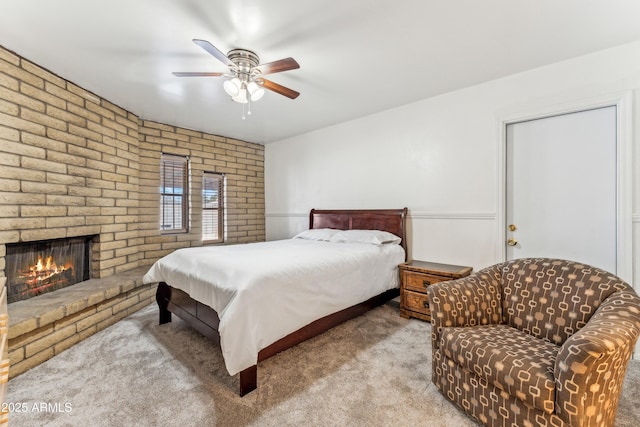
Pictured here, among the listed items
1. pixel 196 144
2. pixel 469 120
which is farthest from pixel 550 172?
pixel 196 144

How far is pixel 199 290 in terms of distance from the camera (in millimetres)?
2133

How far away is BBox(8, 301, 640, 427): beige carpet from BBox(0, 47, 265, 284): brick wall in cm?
112

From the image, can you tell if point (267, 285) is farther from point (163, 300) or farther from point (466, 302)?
point (163, 300)

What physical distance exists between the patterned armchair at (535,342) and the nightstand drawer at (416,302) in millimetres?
953

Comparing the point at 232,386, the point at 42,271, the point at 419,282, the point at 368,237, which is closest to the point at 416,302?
the point at 419,282

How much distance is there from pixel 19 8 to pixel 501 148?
12.9 feet

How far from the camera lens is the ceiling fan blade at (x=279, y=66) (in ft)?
6.38

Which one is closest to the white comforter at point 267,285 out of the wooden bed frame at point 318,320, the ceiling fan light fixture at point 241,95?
the wooden bed frame at point 318,320

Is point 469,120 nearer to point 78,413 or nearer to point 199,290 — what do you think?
point 199,290

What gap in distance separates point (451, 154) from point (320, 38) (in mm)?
1957

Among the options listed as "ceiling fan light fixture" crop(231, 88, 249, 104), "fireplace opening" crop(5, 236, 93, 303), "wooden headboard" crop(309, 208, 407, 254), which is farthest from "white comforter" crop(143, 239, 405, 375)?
"ceiling fan light fixture" crop(231, 88, 249, 104)

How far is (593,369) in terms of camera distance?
116cm

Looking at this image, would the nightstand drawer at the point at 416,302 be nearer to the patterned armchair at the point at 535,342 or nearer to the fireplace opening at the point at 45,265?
the patterned armchair at the point at 535,342

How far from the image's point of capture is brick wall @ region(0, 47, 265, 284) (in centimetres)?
230
